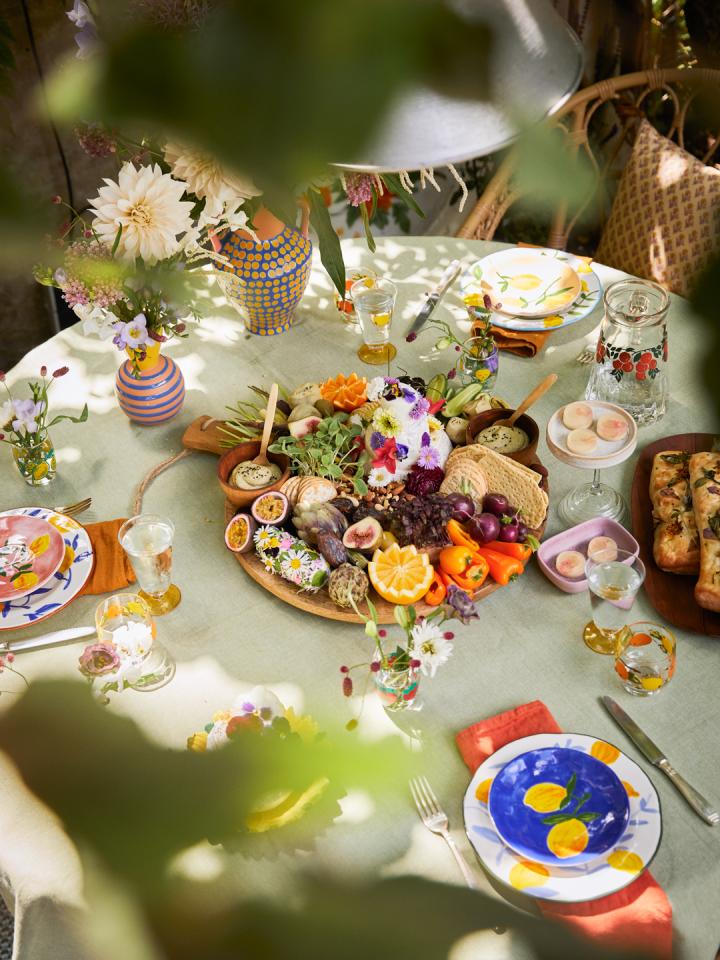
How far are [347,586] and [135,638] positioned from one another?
0.35 metres

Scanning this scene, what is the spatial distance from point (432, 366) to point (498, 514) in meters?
0.54

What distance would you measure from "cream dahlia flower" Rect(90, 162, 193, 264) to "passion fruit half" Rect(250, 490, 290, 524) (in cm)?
48

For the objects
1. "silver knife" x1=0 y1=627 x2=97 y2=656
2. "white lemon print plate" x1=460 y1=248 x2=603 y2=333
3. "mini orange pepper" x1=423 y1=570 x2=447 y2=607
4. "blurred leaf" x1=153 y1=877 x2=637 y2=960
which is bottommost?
"silver knife" x1=0 y1=627 x2=97 y2=656

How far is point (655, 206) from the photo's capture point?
2.32 meters

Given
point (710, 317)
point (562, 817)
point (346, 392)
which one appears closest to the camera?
point (710, 317)

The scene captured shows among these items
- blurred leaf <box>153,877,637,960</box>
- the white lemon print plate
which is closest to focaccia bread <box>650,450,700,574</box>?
the white lemon print plate

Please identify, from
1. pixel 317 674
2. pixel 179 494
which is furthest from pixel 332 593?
pixel 179 494

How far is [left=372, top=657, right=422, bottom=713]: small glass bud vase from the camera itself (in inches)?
53.2

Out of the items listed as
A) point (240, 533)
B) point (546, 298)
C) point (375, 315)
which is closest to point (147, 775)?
point (240, 533)

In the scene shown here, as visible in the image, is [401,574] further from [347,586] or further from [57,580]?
[57,580]

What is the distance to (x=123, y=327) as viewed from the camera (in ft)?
5.39

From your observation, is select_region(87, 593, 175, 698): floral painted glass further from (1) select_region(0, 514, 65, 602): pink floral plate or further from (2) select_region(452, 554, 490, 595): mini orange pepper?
(2) select_region(452, 554, 490, 595): mini orange pepper

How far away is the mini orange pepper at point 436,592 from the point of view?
155 centimetres

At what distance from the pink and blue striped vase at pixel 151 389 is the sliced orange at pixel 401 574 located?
0.63 meters
